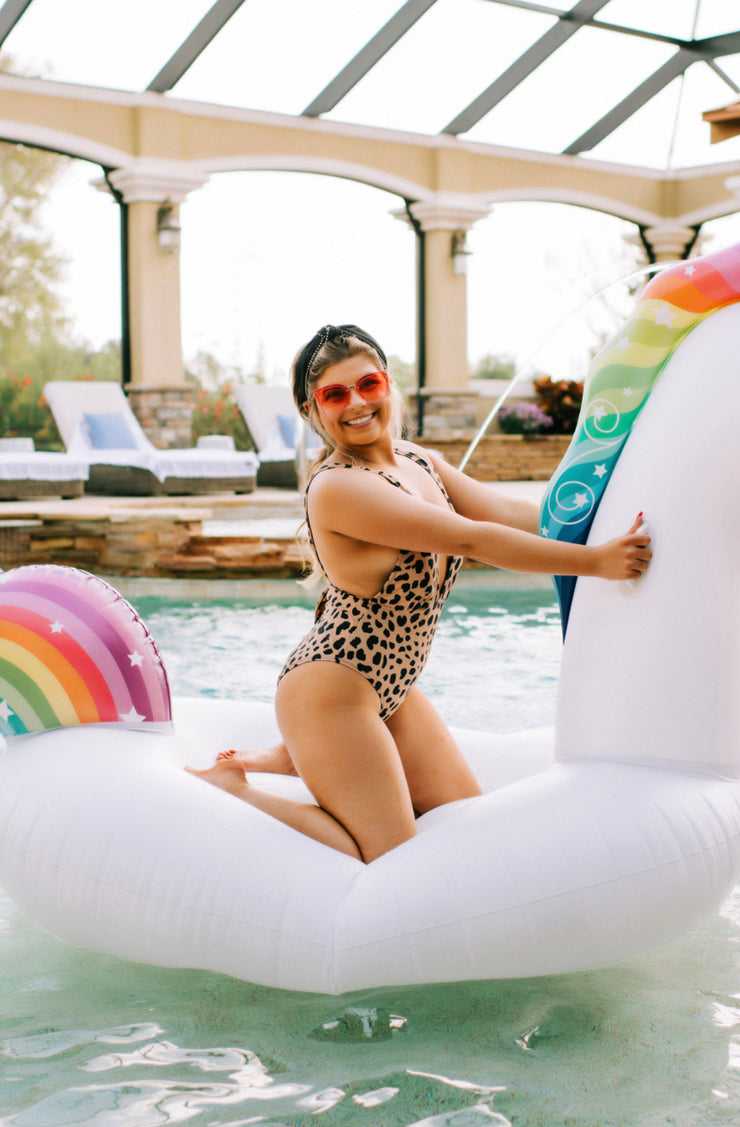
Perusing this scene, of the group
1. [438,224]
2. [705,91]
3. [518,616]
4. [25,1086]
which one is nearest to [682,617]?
[25,1086]

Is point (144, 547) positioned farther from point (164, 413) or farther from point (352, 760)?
point (352, 760)

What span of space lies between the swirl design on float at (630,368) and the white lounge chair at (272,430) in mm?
8457

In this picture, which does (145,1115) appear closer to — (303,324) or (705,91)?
(705,91)

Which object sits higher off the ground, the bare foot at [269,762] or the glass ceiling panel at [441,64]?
the glass ceiling panel at [441,64]

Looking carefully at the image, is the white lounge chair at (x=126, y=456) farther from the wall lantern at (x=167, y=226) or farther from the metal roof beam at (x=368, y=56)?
the metal roof beam at (x=368, y=56)

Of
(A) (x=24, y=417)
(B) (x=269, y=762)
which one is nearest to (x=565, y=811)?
Answer: (B) (x=269, y=762)

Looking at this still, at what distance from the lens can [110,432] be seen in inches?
386

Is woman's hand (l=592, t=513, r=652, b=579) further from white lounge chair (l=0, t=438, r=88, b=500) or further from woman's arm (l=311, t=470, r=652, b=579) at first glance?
white lounge chair (l=0, t=438, r=88, b=500)

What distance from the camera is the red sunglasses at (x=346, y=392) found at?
190 centimetres

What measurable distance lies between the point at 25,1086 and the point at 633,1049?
2.91 ft

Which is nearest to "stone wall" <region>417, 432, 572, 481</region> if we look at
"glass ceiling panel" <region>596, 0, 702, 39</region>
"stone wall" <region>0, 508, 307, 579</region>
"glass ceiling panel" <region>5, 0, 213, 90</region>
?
"glass ceiling panel" <region>596, 0, 702, 39</region>

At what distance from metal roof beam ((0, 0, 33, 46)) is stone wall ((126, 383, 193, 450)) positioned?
3.20m

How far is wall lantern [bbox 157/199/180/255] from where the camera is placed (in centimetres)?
1095

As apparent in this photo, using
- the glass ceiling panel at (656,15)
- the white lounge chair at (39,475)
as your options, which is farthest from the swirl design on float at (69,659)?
the glass ceiling panel at (656,15)
